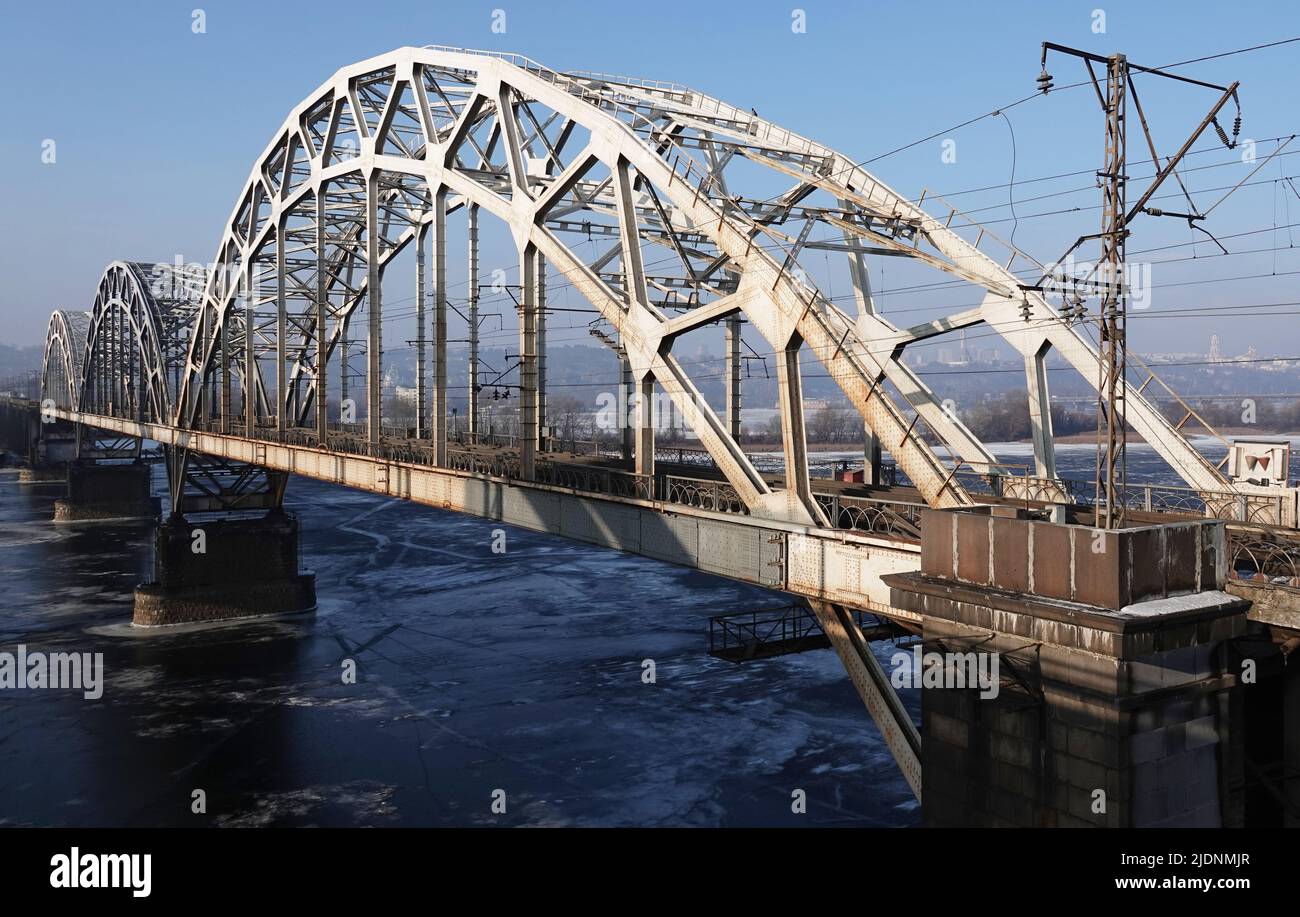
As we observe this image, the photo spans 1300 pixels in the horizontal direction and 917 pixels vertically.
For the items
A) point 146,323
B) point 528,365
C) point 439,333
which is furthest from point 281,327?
point 146,323

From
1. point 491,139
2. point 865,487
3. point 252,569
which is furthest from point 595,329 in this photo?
point 252,569

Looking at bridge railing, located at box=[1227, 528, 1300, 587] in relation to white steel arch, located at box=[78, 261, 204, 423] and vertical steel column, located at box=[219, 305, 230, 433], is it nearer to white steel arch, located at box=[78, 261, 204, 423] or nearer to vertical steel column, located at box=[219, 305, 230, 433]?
vertical steel column, located at box=[219, 305, 230, 433]

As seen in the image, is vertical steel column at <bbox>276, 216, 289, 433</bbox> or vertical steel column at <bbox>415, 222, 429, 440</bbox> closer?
vertical steel column at <bbox>415, 222, 429, 440</bbox>

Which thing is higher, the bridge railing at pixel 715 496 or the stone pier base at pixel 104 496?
the bridge railing at pixel 715 496

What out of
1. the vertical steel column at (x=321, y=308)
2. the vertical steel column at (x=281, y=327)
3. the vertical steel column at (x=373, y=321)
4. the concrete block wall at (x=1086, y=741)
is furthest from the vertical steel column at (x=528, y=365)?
the vertical steel column at (x=281, y=327)

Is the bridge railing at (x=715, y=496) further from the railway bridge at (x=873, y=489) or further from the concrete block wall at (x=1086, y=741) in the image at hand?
the concrete block wall at (x=1086, y=741)

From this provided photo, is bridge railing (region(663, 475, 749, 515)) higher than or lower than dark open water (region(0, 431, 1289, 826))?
higher

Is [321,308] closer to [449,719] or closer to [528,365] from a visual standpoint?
[449,719]

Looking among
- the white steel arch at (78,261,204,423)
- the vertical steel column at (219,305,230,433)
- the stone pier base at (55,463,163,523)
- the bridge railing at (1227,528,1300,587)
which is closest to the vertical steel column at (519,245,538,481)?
the bridge railing at (1227,528,1300,587)
